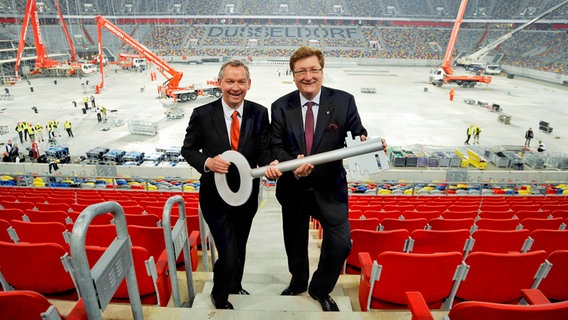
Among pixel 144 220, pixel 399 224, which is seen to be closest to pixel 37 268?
pixel 144 220

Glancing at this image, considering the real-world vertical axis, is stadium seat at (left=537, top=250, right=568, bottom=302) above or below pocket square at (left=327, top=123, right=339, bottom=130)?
below

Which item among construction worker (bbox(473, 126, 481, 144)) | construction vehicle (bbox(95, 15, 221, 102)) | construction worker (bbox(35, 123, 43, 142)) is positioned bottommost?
construction worker (bbox(35, 123, 43, 142))

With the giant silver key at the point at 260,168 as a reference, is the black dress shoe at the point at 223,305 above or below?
below

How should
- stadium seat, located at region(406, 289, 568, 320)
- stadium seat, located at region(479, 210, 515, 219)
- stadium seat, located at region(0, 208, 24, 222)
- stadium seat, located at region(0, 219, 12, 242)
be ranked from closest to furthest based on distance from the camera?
stadium seat, located at region(406, 289, 568, 320)
stadium seat, located at region(0, 219, 12, 242)
stadium seat, located at region(0, 208, 24, 222)
stadium seat, located at region(479, 210, 515, 219)

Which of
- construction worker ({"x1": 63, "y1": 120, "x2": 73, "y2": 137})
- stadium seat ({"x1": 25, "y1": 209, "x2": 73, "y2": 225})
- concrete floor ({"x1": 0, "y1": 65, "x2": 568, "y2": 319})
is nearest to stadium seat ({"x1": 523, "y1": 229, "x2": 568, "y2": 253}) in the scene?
concrete floor ({"x1": 0, "y1": 65, "x2": 568, "y2": 319})

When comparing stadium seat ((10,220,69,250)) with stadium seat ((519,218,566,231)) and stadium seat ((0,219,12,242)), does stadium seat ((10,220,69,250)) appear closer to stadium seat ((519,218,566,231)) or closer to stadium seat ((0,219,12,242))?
stadium seat ((0,219,12,242))

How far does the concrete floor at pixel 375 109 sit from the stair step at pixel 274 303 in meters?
13.1

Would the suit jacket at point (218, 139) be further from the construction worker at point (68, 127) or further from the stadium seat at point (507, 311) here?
the construction worker at point (68, 127)

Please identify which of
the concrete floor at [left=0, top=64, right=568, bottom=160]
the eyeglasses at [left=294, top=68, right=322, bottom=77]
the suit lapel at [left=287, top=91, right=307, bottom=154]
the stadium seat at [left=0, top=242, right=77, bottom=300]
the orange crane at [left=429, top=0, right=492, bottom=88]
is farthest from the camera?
the orange crane at [left=429, top=0, right=492, bottom=88]

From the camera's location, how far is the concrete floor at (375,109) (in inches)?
625

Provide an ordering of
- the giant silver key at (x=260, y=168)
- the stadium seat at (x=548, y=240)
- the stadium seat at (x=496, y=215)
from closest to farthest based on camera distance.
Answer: the giant silver key at (x=260, y=168) < the stadium seat at (x=548, y=240) < the stadium seat at (x=496, y=215)

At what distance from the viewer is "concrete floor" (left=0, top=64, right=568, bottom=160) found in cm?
1588

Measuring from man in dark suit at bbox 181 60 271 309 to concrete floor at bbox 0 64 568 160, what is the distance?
12.9 meters

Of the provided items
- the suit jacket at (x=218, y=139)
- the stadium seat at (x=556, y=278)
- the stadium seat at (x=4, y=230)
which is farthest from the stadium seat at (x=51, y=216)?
the stadium seat at (x=556, y=278)
